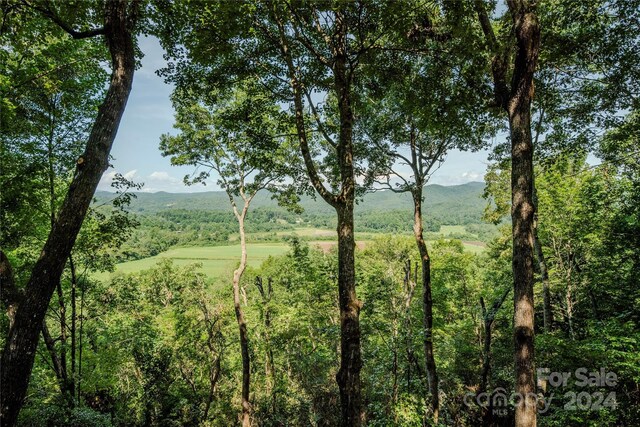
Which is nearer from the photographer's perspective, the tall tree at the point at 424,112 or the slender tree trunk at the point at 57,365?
the tall tree at the point at 424,112

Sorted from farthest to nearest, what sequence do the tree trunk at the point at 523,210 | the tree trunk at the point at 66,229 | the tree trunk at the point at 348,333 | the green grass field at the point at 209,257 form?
the green grass field at the point at 209,257 < the tree trunk at the point at 348,333 < the tree trunk at the point at 523,210 < the tree trunk at the point at 66,229

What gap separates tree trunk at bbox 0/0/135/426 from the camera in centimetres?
267

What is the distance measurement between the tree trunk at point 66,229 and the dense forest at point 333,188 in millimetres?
19

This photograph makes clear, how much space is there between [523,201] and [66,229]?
5.25 m

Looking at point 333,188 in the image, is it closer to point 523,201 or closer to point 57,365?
point 523,201

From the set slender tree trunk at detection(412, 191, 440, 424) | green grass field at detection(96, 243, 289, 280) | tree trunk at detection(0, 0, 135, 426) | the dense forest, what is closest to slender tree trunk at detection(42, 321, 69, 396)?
the dense forest

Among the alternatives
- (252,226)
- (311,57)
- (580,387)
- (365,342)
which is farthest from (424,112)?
(252,226)

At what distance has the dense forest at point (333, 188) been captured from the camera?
3.99 meters

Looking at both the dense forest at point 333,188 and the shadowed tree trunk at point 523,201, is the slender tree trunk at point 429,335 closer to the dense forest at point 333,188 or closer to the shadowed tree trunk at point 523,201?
the dense forest at point 333,188

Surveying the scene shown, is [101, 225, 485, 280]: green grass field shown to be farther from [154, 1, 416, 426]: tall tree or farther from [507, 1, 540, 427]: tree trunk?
[507, 1, 540, 427]: tree trunk

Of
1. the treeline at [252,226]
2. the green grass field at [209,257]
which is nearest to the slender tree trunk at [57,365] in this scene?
the green grass field at [209,257]

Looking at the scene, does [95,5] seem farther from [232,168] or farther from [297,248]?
[297,248]

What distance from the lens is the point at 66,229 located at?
2973mm

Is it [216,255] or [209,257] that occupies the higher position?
[216,255]
